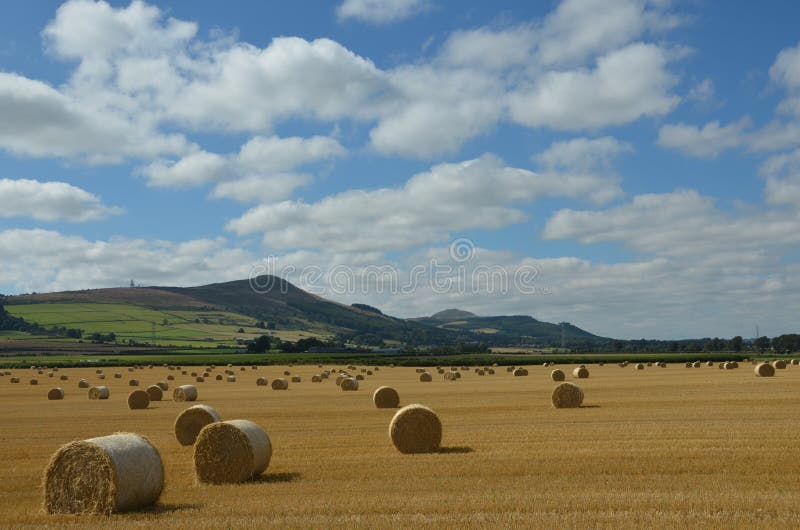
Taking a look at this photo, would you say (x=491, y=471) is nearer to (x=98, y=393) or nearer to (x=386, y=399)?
(x=386, y=399)

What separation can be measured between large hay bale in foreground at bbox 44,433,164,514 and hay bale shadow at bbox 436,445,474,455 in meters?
7.79

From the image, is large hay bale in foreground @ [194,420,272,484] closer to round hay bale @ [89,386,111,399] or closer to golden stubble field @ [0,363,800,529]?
golden stubble field @ [0,363,800,529]

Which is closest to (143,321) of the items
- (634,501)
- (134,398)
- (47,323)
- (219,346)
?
(47,323)

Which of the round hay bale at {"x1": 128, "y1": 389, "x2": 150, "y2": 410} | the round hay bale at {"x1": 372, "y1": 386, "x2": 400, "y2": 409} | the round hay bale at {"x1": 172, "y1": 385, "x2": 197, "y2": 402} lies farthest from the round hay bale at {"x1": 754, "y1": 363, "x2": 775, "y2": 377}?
the round hay bale at {"x1": 128, "y1": 389, "x2": 150, "y2": 410}

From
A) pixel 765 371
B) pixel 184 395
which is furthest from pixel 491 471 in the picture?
pixel 765 371

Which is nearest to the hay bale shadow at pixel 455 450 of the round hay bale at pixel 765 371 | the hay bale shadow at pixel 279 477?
the hay bale shadow at pixel 279 477

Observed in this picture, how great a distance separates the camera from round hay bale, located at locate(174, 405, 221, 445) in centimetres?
2155

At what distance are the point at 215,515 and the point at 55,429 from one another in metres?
15.9

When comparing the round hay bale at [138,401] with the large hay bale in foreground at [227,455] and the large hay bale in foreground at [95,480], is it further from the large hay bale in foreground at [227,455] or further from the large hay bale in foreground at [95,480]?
the large hay bale in foreground at [95,480]

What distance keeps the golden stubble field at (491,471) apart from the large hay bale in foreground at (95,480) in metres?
0.30

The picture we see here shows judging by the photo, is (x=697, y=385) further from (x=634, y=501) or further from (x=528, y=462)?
(x=634, y=501)

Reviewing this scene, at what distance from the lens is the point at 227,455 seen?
15734mm

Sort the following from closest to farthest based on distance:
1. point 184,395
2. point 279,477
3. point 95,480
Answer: point 95,480 < point 279,477 < point 184,395

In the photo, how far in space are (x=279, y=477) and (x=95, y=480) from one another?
4.06 meters
